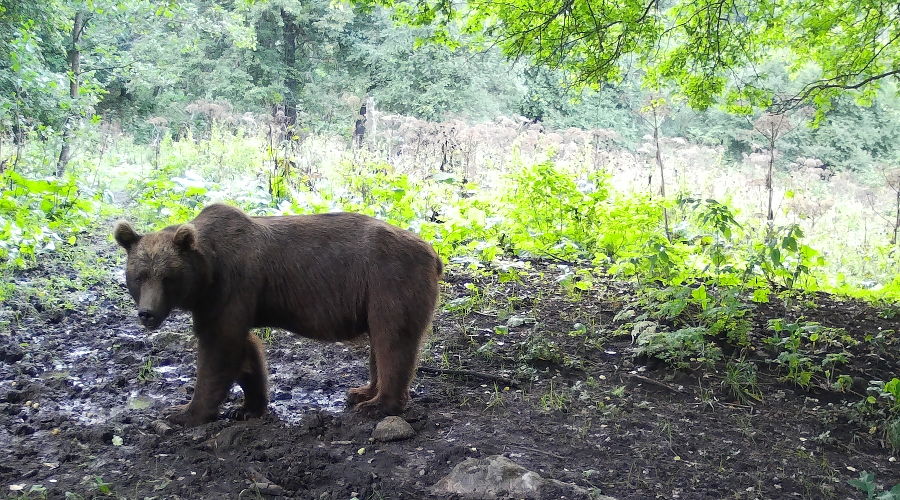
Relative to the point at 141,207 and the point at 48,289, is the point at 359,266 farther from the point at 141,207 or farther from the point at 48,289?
the point at 141,207

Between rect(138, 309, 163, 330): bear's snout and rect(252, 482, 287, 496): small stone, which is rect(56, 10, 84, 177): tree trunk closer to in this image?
rect(138, 309, 163, 330): bear's snout

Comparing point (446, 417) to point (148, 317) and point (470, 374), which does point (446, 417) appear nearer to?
point (470, 374)

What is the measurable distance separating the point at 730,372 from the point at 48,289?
636cm

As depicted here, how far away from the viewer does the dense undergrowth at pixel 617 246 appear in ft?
17.4

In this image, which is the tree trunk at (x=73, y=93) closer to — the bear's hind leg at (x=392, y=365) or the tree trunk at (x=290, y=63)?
the bear's hind leg at (x=392, y=365)

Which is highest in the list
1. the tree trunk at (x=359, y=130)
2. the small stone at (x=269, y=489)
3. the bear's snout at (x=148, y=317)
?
the tree trunk at (x=359, y=130)

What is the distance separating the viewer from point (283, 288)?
15.0 feet

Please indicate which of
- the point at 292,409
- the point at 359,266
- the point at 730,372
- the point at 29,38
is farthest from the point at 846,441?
the point at 29,38

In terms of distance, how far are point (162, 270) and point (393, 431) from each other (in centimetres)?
165

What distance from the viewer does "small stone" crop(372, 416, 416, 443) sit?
13.5 feet

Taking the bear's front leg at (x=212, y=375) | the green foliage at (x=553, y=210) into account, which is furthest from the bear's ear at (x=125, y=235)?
the green foliage at (x=553, y=210)

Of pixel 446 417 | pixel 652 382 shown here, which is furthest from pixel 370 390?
pixel 652 382

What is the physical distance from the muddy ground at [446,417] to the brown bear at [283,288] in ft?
1.01

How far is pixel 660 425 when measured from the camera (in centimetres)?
434
